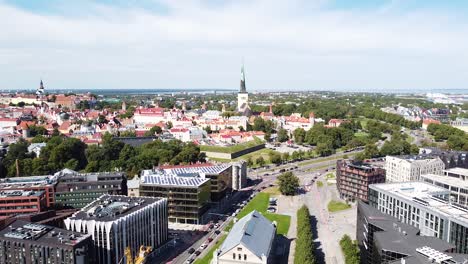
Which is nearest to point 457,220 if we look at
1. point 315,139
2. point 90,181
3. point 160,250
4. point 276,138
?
point 160,250

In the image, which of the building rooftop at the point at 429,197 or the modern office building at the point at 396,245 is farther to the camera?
the building rooftop at the point at 429,197

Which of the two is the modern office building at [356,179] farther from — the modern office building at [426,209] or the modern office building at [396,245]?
the modern office building at [396,245]

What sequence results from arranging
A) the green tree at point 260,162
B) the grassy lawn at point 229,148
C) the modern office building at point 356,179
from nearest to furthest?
the modern office building at point 356,179
the green tree at point 260,162
the grassy lawn at point 229,148

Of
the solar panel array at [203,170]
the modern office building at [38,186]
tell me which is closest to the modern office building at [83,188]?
the modern office building at [38,186]

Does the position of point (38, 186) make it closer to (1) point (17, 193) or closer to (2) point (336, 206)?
(1) point (17, 193)

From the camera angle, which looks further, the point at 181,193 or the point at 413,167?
the point at 413,167

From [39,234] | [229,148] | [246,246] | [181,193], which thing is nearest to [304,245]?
[246,246]

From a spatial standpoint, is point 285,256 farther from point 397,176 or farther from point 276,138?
point 276,138
